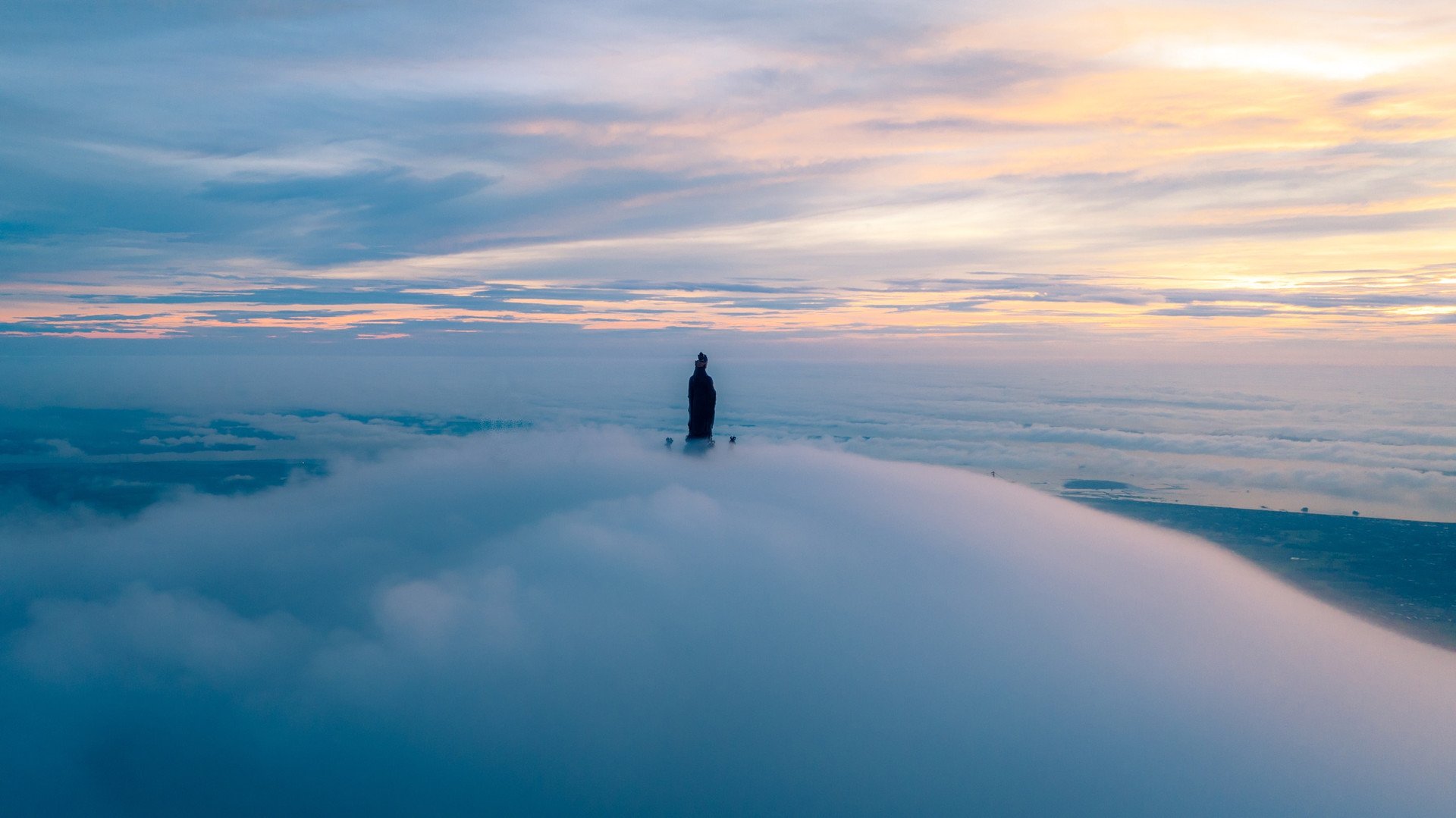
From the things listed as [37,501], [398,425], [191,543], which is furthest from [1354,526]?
[398,425]

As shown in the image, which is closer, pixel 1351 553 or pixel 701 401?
pixel 701 401

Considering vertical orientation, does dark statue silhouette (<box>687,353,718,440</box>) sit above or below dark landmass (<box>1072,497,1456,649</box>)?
above

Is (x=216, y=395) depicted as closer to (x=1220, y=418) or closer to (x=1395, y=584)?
(x=1220, y=418)

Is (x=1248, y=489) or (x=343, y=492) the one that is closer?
(x=343, y=492)

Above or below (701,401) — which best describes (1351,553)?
below

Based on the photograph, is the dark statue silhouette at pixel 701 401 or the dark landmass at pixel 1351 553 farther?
the dark statue silhouette at pixel 701 401
